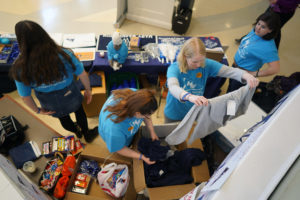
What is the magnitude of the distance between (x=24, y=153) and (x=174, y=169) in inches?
63.8

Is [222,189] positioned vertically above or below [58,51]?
below

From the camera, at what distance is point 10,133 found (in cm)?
210

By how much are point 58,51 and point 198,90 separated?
1273 mm

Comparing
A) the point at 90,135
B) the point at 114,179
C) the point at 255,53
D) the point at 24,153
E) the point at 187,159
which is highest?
the point at 255,53

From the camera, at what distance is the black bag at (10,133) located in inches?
82.6

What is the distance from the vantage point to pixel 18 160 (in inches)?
79.0

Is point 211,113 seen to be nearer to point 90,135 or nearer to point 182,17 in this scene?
point 90,135

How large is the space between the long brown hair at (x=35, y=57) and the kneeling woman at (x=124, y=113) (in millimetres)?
503

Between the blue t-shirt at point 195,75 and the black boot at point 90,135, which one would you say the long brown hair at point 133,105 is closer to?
the blue t-shirt at point 195,75

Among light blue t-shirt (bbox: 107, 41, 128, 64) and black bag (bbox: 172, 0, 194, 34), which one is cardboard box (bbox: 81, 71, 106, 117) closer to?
light blue t-shirt (bbox: 107, 41, 128, 64)

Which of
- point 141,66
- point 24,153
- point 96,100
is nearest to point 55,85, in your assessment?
point 24,153

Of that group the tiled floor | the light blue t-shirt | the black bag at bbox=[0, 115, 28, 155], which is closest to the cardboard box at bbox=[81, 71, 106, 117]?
the light blue t-shirt

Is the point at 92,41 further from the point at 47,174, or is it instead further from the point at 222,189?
the point at 222,189

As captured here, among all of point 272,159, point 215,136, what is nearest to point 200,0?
point 215,136
